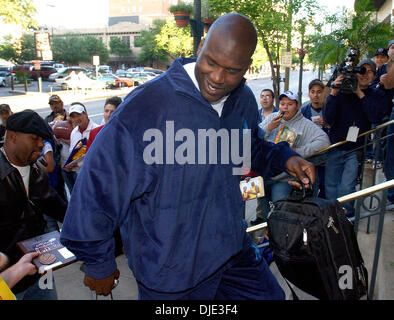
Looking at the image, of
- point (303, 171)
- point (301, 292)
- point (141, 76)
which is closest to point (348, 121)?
point (301, 292)

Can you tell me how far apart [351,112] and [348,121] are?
0.12 m

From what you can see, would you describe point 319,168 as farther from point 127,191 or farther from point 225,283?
point 127,191

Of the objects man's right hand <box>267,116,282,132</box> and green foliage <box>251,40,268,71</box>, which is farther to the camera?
green foliage <box>251,40,268,71</box>

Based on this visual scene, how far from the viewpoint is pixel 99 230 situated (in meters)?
1.64

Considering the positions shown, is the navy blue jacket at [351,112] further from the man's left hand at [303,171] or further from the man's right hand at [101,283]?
the man's right hand at [101,283]

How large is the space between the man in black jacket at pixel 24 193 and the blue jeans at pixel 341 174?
3320 mm

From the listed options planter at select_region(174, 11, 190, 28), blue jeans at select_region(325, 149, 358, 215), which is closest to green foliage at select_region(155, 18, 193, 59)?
planter at select_region(174, 11, 190, 28)

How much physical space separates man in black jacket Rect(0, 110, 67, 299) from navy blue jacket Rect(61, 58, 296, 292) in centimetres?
103

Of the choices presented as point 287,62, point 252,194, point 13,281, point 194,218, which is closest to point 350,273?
point 194,218

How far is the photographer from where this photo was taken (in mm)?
4418

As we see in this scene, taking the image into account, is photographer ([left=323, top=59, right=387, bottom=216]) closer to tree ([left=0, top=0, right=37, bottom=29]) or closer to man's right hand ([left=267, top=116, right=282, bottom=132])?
man's right hand ([left=267, top=116, right=282, bottom=132])

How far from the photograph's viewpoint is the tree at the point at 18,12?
40.0ft

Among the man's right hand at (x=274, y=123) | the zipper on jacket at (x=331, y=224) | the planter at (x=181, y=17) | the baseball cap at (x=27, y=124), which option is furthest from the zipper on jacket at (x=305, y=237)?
the planter at (x=181, y=17)
